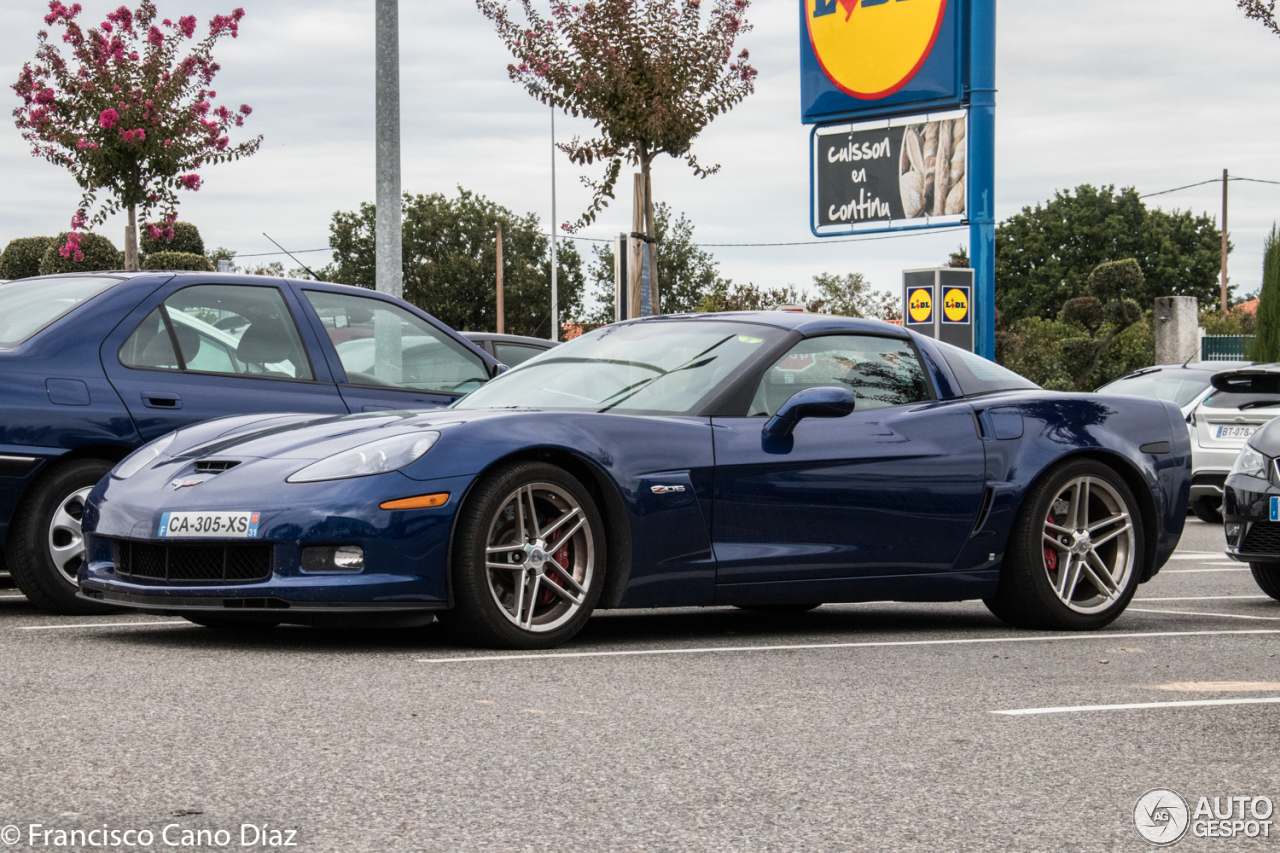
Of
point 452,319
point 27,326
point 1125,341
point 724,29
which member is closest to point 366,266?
point 452,319

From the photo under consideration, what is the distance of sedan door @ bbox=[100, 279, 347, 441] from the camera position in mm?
7145

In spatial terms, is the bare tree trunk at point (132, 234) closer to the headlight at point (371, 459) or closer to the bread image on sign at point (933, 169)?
the bread image on sign at point (933, 169)

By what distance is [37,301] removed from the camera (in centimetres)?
735

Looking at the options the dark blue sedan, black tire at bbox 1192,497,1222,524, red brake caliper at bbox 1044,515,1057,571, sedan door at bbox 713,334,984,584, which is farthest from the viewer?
black tire at bbox 1192,497,1222,524

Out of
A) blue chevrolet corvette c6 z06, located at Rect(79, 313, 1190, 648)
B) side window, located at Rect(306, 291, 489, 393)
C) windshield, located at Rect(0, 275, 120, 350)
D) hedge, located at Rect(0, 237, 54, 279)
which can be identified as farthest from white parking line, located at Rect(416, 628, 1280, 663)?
hedge, located at Rect(0, 237, 54, 279)

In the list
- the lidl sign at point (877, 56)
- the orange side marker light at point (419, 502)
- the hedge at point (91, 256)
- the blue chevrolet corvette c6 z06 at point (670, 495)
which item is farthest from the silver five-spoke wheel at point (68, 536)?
the hedge at point (91, 256)

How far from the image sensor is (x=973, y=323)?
704 inches

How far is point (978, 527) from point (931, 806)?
338 cm

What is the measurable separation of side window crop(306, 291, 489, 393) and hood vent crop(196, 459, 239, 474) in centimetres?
197

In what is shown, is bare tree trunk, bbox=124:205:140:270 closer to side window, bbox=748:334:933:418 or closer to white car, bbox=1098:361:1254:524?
white car, bbox=1098:361:1254:524

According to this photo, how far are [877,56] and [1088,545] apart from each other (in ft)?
46.3

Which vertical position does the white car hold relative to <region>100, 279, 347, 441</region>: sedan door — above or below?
below

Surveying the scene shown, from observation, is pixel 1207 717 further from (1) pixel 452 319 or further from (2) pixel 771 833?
(1) pixel 452 319

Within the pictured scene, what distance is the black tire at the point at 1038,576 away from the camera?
698 cm
